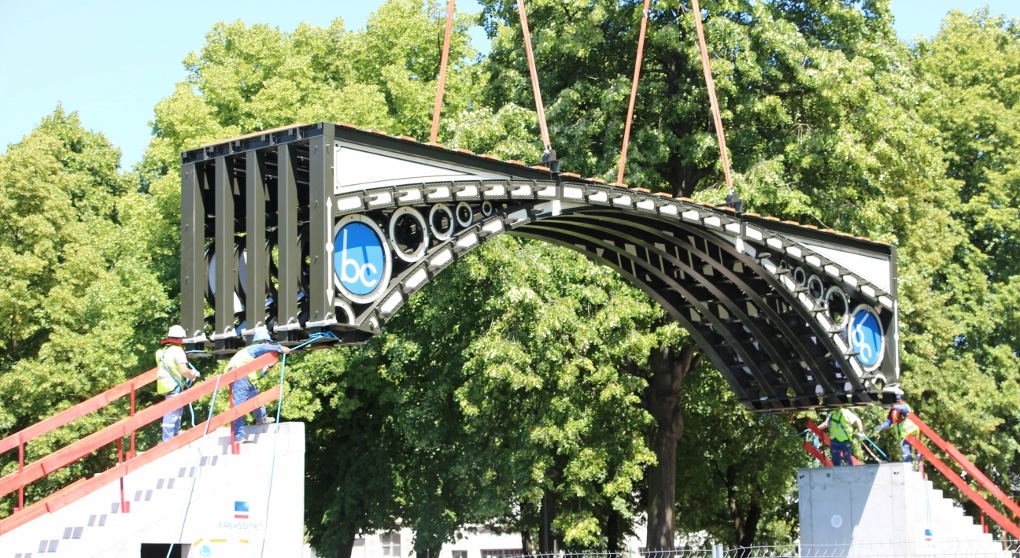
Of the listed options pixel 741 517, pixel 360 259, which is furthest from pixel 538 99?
pixel 741 517

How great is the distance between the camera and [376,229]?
1533cm

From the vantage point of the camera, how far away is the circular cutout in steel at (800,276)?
864 inches

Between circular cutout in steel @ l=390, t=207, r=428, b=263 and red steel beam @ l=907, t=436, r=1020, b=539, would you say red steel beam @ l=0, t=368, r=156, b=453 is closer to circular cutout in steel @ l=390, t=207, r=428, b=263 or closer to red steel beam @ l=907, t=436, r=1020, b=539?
circular cutout in steel @ l=390, t=207, r=428, b=263

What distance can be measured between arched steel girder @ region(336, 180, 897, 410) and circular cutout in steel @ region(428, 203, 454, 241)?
0.21ft

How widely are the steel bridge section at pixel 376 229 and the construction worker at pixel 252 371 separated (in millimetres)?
284

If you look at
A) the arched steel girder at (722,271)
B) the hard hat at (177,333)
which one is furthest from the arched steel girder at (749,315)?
the hard hat at (177,333)

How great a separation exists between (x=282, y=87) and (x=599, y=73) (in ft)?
27.9

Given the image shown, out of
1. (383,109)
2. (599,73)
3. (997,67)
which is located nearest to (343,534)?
(383,109)

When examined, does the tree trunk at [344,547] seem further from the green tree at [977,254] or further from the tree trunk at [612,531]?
the green tree at [977,254]

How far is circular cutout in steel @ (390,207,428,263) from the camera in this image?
15.6m

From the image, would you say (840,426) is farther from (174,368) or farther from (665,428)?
→ (174,368)

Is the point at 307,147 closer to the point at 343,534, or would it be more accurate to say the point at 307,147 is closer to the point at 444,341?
the point at 444,341

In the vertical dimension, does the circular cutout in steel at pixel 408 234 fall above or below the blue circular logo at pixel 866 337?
above

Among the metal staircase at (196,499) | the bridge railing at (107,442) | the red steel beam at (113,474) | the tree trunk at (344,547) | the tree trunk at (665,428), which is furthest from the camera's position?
the tree trunk at (344,547)
